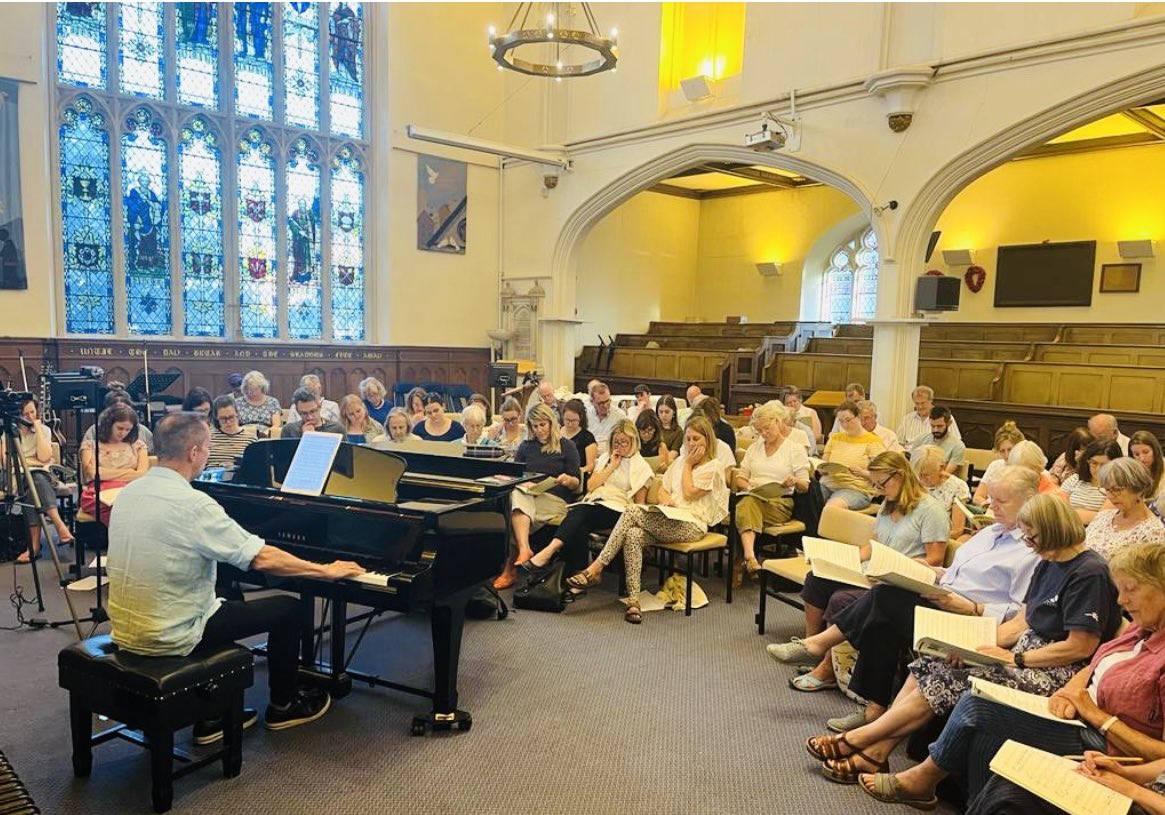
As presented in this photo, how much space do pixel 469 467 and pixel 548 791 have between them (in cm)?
148

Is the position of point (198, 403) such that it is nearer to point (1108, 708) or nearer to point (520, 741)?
point (520, 741)

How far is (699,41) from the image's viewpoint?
10.3 metres

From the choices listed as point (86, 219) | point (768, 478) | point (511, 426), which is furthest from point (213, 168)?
point (768, 478)

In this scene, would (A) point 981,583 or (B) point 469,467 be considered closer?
(A) point 981,583

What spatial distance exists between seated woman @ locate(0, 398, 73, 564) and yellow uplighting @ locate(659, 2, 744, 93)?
8.03 meters


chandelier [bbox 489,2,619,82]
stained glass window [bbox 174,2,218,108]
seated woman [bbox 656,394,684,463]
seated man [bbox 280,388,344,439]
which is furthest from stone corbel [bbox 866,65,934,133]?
stained glass window [bbox 174,2,218,108]

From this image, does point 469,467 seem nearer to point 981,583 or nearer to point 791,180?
point 981,583

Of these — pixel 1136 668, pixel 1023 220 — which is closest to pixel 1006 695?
pixel 1136 668

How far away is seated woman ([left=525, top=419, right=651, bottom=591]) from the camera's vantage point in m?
4.78

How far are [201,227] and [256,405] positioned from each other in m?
4.53

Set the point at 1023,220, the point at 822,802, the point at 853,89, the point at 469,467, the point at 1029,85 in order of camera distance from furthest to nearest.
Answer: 1. the point at 1023,220
2. the point at 853,89
3. the point at 1029,85
4. the point at 469,467
5. the point at 822,802

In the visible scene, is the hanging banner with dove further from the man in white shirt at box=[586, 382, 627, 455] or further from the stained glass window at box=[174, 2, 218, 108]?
the man in white shirt at box=[586, 382, 627, 455]

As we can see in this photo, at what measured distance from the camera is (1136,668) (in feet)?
7.14

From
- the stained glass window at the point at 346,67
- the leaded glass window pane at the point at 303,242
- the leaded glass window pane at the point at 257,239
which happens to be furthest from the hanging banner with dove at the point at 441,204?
the leaded glass window pane at the point at 257,239
